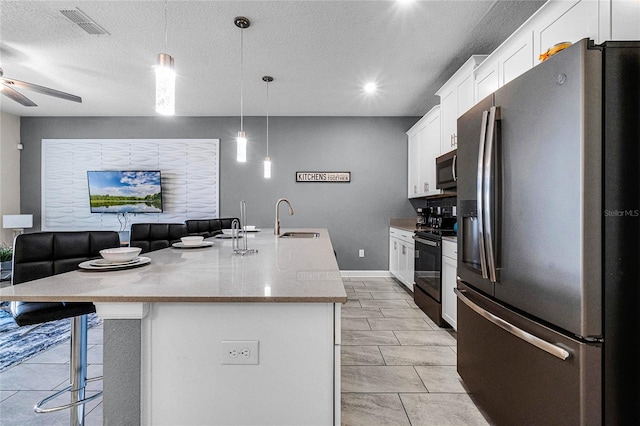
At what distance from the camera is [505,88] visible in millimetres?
1381

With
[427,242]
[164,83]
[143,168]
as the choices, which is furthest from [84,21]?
[427,242]

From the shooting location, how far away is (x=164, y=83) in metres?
1.32

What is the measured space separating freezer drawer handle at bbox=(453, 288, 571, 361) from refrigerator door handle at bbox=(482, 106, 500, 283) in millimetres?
186

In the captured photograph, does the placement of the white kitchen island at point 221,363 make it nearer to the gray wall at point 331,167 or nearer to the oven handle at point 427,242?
the oven handle at point 427,242

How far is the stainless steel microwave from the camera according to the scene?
2900mm

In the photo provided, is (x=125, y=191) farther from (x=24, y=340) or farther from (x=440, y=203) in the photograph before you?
(x=440, y=203)

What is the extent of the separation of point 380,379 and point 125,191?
488 centimetres

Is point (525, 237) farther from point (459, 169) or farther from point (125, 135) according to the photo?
point (125, 135)

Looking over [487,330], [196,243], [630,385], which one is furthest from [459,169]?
[196,243]

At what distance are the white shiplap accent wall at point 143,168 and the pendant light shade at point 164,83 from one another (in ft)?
12.6

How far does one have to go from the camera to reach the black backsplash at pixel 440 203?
13.5 feet

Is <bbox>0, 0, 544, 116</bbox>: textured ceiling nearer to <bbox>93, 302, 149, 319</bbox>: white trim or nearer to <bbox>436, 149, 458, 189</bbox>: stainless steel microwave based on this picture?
<bbox>436, 149, 458, 189</bbox>: stainless steel microwave

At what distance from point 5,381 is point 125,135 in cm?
411

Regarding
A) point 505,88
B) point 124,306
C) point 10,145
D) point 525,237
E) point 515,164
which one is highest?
point 10,145
